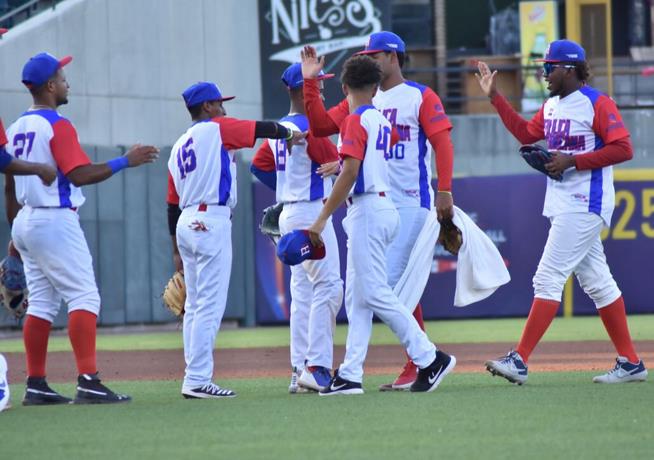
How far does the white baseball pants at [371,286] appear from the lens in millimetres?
7996

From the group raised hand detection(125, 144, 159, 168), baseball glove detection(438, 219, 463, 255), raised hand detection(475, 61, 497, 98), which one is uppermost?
raised hand detection(475, 61, 497, 98)

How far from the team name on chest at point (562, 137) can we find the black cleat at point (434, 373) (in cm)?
161

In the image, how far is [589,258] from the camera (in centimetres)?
891

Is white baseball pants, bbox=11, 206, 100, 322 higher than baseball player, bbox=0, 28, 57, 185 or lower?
lower

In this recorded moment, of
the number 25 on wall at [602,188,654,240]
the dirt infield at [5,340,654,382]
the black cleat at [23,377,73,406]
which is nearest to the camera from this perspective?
the black cleat at [23,377,73,406]

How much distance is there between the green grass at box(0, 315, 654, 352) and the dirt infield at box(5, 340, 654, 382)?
0.79 m

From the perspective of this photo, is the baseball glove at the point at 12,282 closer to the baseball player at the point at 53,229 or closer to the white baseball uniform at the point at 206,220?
the baseball player at the point at 53,229

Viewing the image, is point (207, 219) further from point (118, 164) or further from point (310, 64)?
point (310, 64)

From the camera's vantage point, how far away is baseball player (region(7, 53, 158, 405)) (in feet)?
26.1

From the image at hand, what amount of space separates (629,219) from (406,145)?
10431 mm

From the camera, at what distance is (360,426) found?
22.0 ft

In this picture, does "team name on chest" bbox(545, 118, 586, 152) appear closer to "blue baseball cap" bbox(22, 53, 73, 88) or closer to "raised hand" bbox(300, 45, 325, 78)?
"raised hand" bbox(300, 45, 325, 78)

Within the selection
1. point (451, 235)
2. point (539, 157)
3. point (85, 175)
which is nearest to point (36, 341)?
point (85, 175)

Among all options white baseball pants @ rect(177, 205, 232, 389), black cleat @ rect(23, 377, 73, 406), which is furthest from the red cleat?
black cleat @ rect(23, 377, 73, 406)
